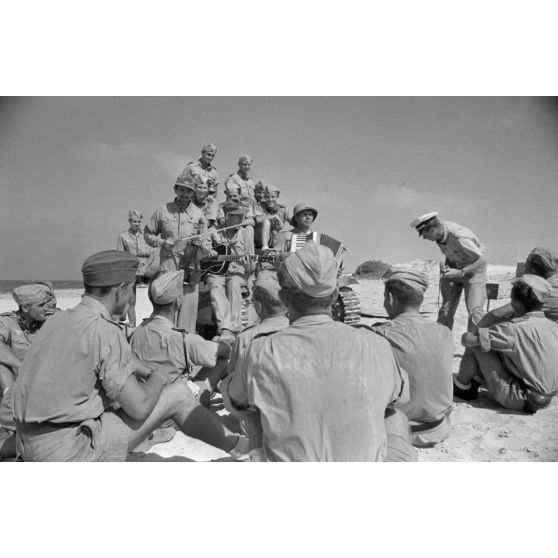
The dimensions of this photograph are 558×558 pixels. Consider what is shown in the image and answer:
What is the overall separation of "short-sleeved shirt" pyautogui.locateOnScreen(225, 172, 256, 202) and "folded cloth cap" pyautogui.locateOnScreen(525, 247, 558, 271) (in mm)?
5641

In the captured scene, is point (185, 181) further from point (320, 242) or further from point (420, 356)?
point (420, 356)

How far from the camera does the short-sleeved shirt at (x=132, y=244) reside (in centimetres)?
956

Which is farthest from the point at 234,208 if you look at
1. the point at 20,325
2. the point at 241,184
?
the point at 20,325

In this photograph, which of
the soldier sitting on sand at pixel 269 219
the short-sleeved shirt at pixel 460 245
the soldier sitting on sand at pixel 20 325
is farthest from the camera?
the soldier sitting on sand at pixel 269 219

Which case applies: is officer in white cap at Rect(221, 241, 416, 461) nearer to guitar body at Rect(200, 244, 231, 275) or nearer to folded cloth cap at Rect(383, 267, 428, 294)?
folded cloth cap at Rect(383, 267, 428, 294)

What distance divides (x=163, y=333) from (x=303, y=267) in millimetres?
1953

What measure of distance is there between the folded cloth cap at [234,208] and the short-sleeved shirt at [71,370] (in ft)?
17.0

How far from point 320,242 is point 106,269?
5.28 meters

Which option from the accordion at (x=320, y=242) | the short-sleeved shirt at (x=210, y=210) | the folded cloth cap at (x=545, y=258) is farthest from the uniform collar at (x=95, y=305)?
the short-sleeved shirt at (x=210, y=210)

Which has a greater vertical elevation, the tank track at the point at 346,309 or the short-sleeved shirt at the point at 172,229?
the short-sleeved shirt at the point at 172,229

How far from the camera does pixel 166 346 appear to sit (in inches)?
157

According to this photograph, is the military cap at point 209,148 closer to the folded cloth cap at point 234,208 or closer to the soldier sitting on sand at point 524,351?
the folded cloth cap at point 234,208

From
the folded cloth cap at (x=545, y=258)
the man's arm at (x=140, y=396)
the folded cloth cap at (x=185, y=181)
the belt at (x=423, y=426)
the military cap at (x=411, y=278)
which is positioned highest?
the folded cloth cap at (x=185, y=181)

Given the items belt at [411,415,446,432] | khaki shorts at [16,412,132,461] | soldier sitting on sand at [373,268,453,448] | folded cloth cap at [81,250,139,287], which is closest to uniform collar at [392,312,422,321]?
soldier sitting on sand at [373,268,453,448]
